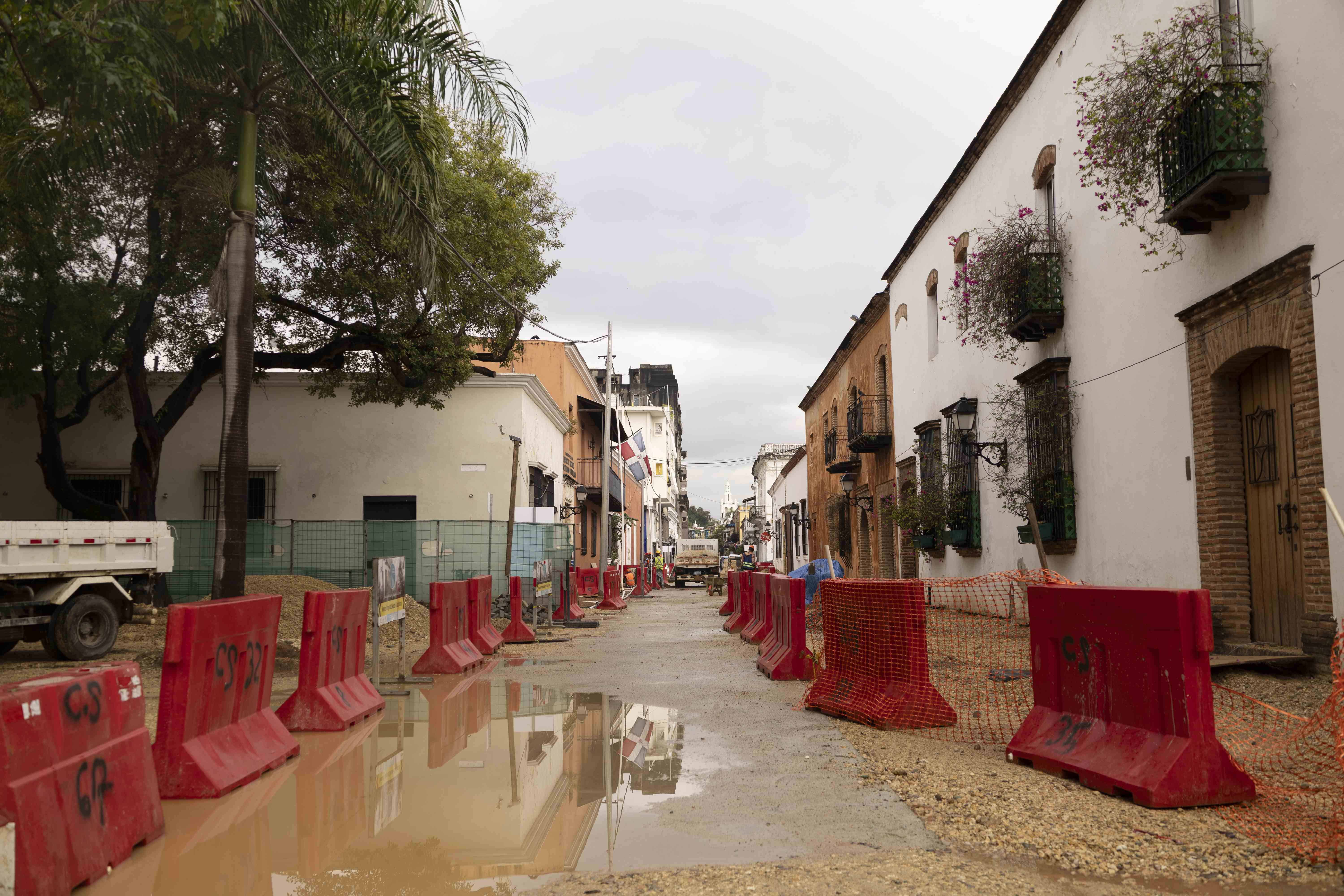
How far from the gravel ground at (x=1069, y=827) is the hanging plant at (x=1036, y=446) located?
8768 mm

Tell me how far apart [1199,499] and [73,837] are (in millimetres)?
10618

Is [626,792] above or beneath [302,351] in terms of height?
beneath

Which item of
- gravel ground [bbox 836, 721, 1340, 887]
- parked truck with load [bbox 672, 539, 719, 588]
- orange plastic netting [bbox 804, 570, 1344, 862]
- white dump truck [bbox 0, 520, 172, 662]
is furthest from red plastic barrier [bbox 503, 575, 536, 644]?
parked truck with load [bbox 672, 539, 719, 588]

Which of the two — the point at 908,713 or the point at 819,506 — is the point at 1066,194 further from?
the point at 819,506

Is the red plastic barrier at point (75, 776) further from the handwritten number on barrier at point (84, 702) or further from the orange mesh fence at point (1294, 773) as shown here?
the orange mesh fence at point (1294, 773)

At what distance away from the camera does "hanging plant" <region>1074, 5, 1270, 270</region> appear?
9.52m

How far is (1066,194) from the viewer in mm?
14922

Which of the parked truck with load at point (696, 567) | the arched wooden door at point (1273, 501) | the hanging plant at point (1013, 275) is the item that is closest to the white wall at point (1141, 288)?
the hanging plant at point (1013, 275)

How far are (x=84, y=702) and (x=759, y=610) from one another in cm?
1170

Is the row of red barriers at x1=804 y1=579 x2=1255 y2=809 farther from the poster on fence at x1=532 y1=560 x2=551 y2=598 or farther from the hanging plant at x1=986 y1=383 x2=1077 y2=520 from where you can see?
the poster on fence at x1=532 y1=560 x2=551 y2=598

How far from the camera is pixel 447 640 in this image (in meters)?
12.1

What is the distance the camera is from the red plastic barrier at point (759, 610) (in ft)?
46.4

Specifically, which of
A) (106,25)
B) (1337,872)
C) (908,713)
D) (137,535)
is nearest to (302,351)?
(137,535)

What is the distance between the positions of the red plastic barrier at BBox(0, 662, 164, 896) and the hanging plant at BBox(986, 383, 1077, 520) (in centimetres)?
1187
